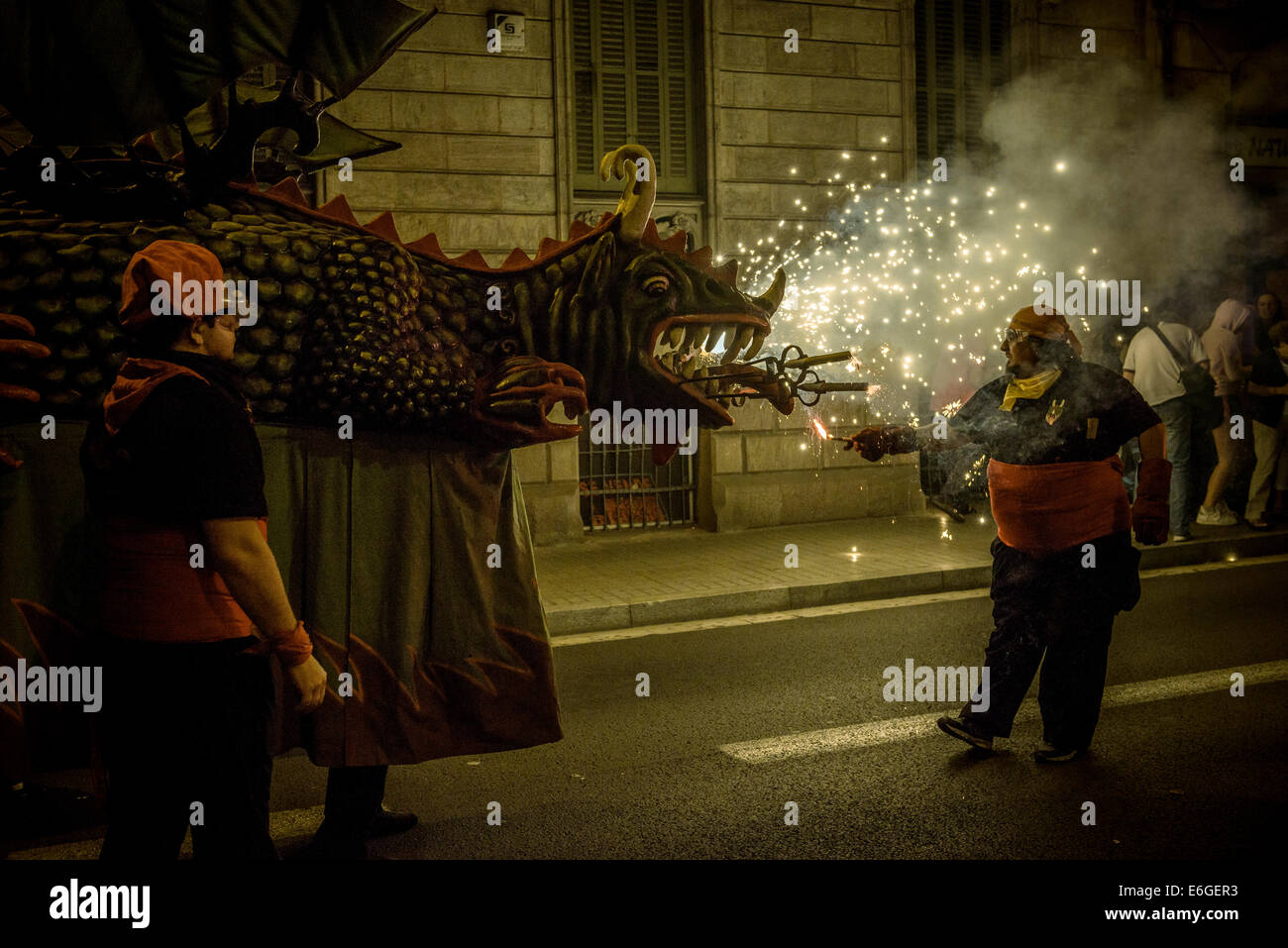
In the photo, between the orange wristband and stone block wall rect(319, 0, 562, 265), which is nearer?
the orange wristband

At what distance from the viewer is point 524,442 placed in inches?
136

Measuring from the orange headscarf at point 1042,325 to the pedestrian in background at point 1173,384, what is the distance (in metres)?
6.21

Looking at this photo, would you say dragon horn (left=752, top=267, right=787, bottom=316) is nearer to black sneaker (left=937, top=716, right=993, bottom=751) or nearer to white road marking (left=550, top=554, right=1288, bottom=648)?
black sneaker (left=937, top=716, right=993, bottom=751)

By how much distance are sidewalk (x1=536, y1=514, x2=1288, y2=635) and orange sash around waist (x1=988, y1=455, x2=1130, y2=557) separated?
3649mm

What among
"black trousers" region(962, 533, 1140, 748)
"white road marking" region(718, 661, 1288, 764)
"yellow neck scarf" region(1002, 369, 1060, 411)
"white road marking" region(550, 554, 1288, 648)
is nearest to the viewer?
"black trousers" region(962, 533, 1140, 748)

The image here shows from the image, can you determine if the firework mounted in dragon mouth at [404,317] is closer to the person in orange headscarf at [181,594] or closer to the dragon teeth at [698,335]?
the dragon teeth at [698,335]

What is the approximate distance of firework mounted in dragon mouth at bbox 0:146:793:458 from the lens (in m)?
3.14

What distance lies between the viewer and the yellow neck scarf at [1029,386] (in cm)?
466

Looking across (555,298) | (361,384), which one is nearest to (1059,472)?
(555,298)

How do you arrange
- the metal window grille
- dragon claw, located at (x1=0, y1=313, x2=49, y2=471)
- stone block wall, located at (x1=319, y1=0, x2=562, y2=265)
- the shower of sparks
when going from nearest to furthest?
dragon claw, located at (x1=0, y1=313, x2=49, y2=471), stone block wall, located at (x1=319, y1=0, x2=562, y2=265), the shower of sparks, the metal window grille

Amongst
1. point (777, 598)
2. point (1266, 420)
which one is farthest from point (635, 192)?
point (1266, 420)

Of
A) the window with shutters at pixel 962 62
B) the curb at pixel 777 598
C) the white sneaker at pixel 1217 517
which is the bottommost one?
the curb at pixel 777 598

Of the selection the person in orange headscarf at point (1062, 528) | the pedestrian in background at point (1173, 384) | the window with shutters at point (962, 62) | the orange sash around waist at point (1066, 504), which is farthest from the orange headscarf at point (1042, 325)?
the window with shutters at point (962, 62)

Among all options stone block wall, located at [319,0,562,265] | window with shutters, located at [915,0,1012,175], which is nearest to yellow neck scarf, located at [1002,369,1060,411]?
stone block wall, located at [319,0,562,265]
